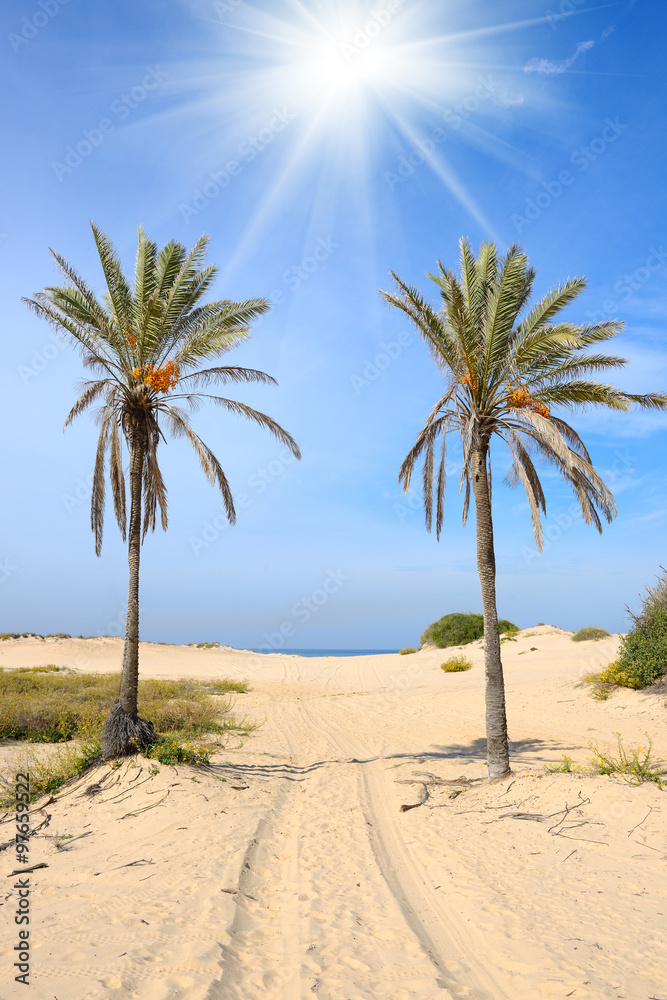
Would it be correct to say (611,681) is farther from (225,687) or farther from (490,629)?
(225,687)

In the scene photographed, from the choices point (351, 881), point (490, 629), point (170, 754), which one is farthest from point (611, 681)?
point (351, 881)

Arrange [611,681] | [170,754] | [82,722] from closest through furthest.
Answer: [170,754] < [82,722] < [611,681]

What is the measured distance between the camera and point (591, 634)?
25922 mm

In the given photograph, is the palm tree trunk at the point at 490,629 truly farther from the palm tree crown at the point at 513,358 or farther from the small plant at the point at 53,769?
the small plant at the point at 53,769

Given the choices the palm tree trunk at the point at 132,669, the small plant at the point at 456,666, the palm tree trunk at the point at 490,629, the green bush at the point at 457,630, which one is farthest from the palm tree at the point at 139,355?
the green bush at the point at 457,630

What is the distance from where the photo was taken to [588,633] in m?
26.0

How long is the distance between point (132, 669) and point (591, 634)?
23180 millimetres

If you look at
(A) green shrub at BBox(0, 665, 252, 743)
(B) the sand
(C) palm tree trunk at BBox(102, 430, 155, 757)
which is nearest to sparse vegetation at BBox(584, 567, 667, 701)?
(B) the sand

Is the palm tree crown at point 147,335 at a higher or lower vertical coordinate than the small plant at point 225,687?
higher

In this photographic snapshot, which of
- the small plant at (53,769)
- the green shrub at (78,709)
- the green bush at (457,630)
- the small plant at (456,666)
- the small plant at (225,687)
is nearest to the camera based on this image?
the small plant at (53,769)

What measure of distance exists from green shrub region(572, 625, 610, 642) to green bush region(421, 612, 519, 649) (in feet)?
24.9

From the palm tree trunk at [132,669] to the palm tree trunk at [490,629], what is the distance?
21.1 feet

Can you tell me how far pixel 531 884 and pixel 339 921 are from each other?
2.20 meters

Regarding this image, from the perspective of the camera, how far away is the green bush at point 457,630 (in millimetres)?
33875
